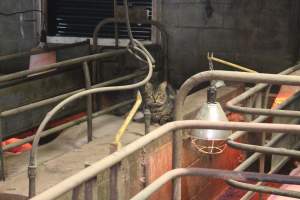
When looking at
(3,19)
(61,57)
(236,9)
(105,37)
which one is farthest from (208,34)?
(3,19)

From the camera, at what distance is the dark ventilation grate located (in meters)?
7.90

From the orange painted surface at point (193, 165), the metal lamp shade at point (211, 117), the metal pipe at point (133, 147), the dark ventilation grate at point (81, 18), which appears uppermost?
the dark ventilation grate at point (81, 18)

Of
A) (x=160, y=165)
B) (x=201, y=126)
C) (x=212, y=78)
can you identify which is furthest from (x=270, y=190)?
(x=160, y=165)

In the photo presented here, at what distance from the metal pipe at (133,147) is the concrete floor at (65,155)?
1991mm

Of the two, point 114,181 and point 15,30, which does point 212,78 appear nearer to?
point 114,181

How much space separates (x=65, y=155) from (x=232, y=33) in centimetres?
335

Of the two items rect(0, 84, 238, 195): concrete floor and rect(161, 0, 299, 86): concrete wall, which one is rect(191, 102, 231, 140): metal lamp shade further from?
rect(161, 0, 299, 86): concrete wall

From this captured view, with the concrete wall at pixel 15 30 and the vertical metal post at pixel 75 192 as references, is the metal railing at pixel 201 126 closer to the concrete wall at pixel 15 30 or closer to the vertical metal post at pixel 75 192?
the vertical metal post at pixel 75 192

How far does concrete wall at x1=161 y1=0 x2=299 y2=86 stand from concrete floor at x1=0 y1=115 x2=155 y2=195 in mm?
1704

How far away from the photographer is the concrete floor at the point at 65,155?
430cm

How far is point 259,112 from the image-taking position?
2816 millimetres

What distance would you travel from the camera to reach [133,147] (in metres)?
2.01

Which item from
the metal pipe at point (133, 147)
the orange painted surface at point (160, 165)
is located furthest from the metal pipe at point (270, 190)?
the orange painted surface at point (160, 165)

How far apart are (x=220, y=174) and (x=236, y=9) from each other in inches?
197
